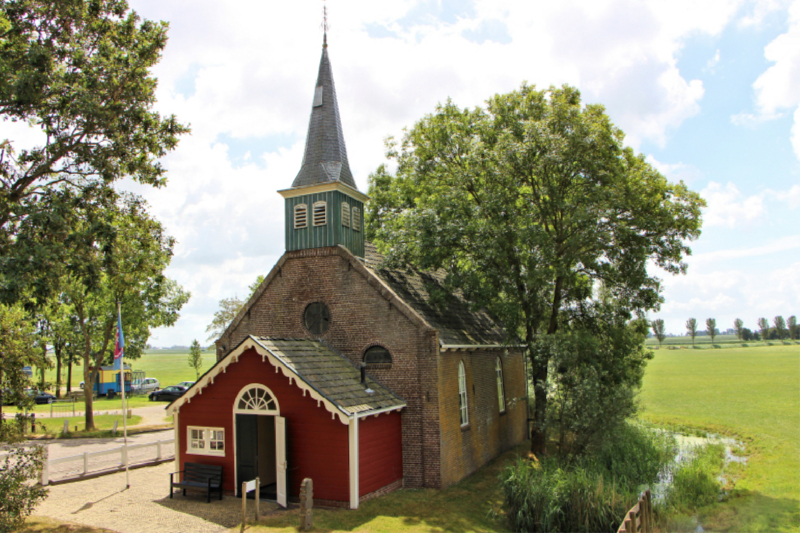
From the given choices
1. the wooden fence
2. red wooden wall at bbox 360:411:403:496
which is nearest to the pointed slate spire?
red wooden wall at bbox 360:411:403:496

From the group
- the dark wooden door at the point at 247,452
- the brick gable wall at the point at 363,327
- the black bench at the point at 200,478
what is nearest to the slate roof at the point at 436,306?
the brick gable wall at the point at 363,327

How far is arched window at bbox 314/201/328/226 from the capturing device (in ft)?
67.4

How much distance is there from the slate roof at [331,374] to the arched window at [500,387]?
7.55 metres

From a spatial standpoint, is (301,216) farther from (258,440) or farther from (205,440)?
(205,440)

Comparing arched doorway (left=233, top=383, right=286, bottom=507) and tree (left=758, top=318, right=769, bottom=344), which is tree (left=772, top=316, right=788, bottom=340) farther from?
arched doorway (left=233, top=383, right=286, bottom=507)

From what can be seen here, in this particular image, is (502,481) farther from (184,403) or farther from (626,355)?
(184,403)

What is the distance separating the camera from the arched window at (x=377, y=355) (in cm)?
1866

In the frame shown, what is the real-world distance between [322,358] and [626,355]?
12.1 metres

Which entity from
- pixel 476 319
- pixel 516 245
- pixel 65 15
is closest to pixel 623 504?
pixel 516 245

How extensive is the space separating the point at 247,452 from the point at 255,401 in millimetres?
1750

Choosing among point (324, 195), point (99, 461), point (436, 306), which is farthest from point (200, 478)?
point (324, 195)

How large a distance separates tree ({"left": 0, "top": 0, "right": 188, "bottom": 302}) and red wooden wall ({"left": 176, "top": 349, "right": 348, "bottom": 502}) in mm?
5802

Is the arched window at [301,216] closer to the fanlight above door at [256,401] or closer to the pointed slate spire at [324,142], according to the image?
the pointed slate spire at [324,142]

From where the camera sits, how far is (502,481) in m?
16.3
